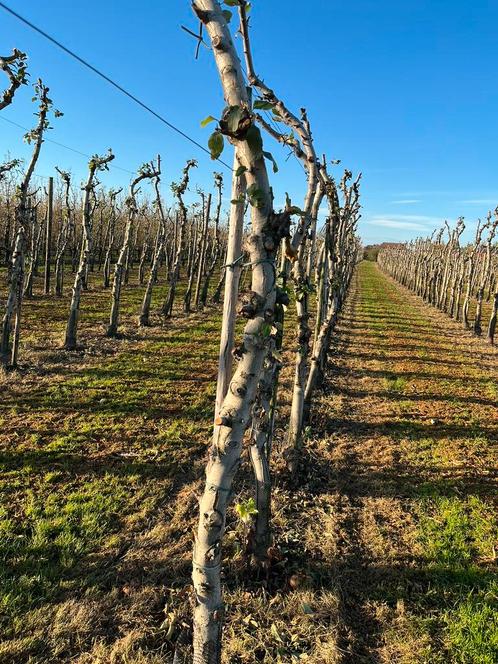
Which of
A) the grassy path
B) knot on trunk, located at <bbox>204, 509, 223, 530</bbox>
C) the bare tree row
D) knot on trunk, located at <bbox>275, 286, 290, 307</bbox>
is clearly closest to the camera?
knot on trunk, located at <bbox>275, 286, 290, 307</bbox>

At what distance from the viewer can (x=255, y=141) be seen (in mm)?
Answer: 1729

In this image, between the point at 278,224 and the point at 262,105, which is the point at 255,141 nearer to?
the point at 262,105

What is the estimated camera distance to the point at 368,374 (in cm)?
998

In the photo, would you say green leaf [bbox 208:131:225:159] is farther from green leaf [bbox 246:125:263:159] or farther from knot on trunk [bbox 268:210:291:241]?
knot on trunk [bbox 268:210:291:241]

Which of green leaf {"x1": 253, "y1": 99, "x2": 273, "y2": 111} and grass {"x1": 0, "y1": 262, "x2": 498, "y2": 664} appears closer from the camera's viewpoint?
green leaf {"x1": 253, "y1": 99, "x2": 273, "y2": 111}

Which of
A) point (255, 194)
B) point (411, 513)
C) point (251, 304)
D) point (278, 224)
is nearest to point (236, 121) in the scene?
point (255, 194)

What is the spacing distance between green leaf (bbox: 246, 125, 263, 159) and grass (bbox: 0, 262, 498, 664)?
3.10 m

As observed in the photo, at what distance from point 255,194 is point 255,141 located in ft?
0.70

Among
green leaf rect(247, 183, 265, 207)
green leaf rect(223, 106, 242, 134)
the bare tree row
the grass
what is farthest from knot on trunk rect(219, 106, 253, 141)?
the bare tree row

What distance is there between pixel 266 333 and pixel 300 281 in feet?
10.2

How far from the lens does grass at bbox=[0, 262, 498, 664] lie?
2955mm

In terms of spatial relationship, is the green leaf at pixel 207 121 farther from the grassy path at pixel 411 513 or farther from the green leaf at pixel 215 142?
the grassy path at pixel 411 513

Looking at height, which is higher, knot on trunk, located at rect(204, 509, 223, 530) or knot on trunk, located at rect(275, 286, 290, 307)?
knot on trunk, located at rect(275, 286, 290, 307)

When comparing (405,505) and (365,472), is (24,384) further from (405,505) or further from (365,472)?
(405,505)
